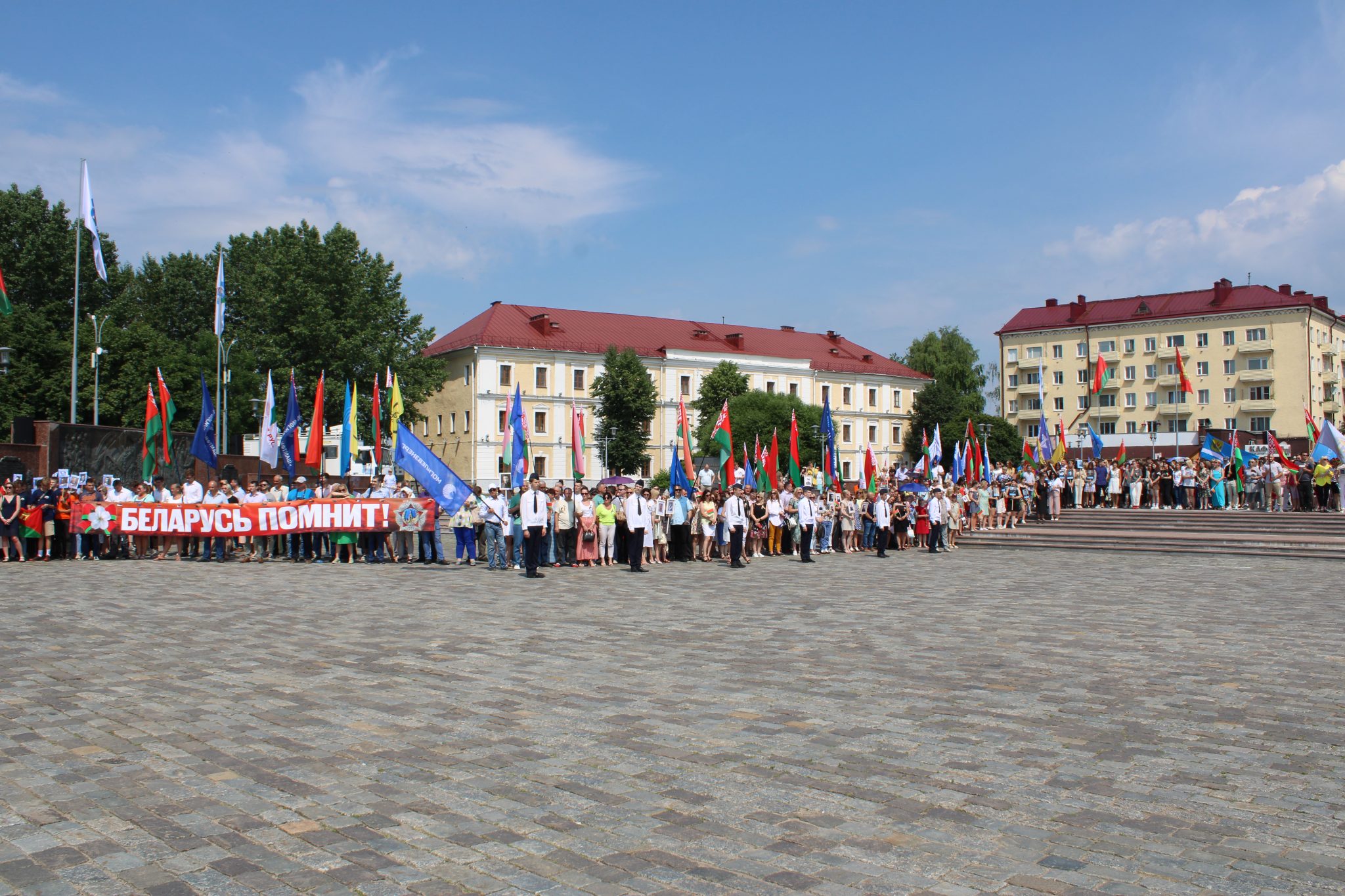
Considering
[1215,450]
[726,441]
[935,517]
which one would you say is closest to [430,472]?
[726,441]

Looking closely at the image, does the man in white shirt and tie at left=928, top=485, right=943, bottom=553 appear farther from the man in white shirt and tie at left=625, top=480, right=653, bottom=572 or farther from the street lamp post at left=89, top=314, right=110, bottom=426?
the street lamp post at left=89, top=314, right=110, bottom=426

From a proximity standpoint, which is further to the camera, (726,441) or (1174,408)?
(1174,408)

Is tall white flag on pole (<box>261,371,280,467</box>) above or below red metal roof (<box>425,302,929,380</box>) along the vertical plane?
below

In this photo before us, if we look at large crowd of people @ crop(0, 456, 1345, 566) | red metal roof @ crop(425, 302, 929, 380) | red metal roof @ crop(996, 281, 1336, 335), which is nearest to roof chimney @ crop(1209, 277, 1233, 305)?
red metal roof @ crop(996, 281, 1336, 335)

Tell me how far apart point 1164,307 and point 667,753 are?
4107 inches

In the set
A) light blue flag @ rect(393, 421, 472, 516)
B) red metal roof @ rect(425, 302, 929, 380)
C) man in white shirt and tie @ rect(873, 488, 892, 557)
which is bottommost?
man in white shirt and tie @ rect(873, 488, 892, 557)

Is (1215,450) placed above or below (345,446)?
below

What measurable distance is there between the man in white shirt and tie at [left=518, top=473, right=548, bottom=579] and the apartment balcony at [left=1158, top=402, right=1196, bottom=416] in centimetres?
8975

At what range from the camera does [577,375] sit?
83.8 m

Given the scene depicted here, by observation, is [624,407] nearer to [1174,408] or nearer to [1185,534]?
[1185,534]

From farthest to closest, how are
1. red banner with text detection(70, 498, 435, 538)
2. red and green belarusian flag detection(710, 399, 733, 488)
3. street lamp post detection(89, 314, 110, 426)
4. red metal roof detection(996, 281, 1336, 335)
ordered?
red metal roof detection(996, 281, 1336, 335)
street lamp post detection(89, 314, 110, 426)
red and green belarusian flag detection(710, 399, 733, 488)
red banner with text detection(70, 498, 435, 538)

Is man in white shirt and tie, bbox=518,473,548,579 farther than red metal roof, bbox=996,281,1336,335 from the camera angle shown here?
No

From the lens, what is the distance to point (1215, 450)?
3819 cm

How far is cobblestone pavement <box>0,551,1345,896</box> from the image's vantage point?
16.1 ft
